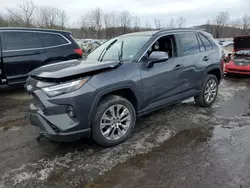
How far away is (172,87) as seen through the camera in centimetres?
423

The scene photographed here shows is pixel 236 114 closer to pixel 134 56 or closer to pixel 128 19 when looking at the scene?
pixel 134 56

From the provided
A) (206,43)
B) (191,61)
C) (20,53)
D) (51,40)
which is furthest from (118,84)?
(51,40)

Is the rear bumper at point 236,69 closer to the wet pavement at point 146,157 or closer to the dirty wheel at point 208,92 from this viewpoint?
the dirty wheel at point 208,92

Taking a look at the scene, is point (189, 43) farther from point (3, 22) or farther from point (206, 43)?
point (3, 22)

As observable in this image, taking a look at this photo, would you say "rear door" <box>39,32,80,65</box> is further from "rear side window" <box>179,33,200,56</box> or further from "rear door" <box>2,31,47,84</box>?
"rear side window" <box>179,33,200,56</box>

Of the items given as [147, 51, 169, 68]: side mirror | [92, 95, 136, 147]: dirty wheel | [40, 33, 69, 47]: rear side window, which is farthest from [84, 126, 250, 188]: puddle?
[40, 33, 69, 47]: rear side window

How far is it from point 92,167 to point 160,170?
86 cm

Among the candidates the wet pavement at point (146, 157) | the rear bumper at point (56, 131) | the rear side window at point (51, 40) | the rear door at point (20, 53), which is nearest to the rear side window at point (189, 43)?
the wet pavement at point (146, 157)

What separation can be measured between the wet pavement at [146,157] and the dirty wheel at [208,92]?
53 centimetres

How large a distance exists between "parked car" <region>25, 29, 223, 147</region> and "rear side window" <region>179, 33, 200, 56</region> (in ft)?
0.04

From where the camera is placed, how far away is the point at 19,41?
6.02 metres

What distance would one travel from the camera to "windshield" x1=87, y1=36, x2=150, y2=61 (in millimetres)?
3930

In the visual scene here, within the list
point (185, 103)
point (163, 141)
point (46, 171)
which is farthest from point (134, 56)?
point (185, 103)

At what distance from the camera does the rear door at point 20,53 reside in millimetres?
5812
